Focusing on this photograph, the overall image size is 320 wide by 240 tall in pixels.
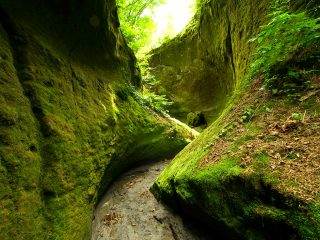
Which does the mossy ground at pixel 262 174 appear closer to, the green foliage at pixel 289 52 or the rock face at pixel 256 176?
the rock face at pixel 256 176

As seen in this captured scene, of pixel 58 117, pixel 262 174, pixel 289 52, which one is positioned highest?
pixel 58 117

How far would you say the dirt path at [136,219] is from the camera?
453cm

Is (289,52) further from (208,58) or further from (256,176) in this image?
(208,58)

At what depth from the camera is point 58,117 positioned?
174 inches

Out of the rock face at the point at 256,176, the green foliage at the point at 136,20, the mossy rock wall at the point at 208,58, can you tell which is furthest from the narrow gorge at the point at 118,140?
the green foliage at the point at 136,20

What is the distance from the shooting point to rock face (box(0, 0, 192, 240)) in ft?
10.7

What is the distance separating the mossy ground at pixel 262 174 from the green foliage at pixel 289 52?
11.4 inches

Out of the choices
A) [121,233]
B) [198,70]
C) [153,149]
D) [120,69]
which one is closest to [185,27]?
Answer: [198,70]

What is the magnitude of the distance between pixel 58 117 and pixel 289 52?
4813mm

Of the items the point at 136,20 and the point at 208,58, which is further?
the point at 208,58

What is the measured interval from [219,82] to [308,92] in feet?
38.1

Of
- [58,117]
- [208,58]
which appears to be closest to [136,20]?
[208,58]

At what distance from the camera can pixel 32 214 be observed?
10.5ft

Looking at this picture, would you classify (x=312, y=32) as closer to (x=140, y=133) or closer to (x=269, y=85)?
(x=269, y=85)
